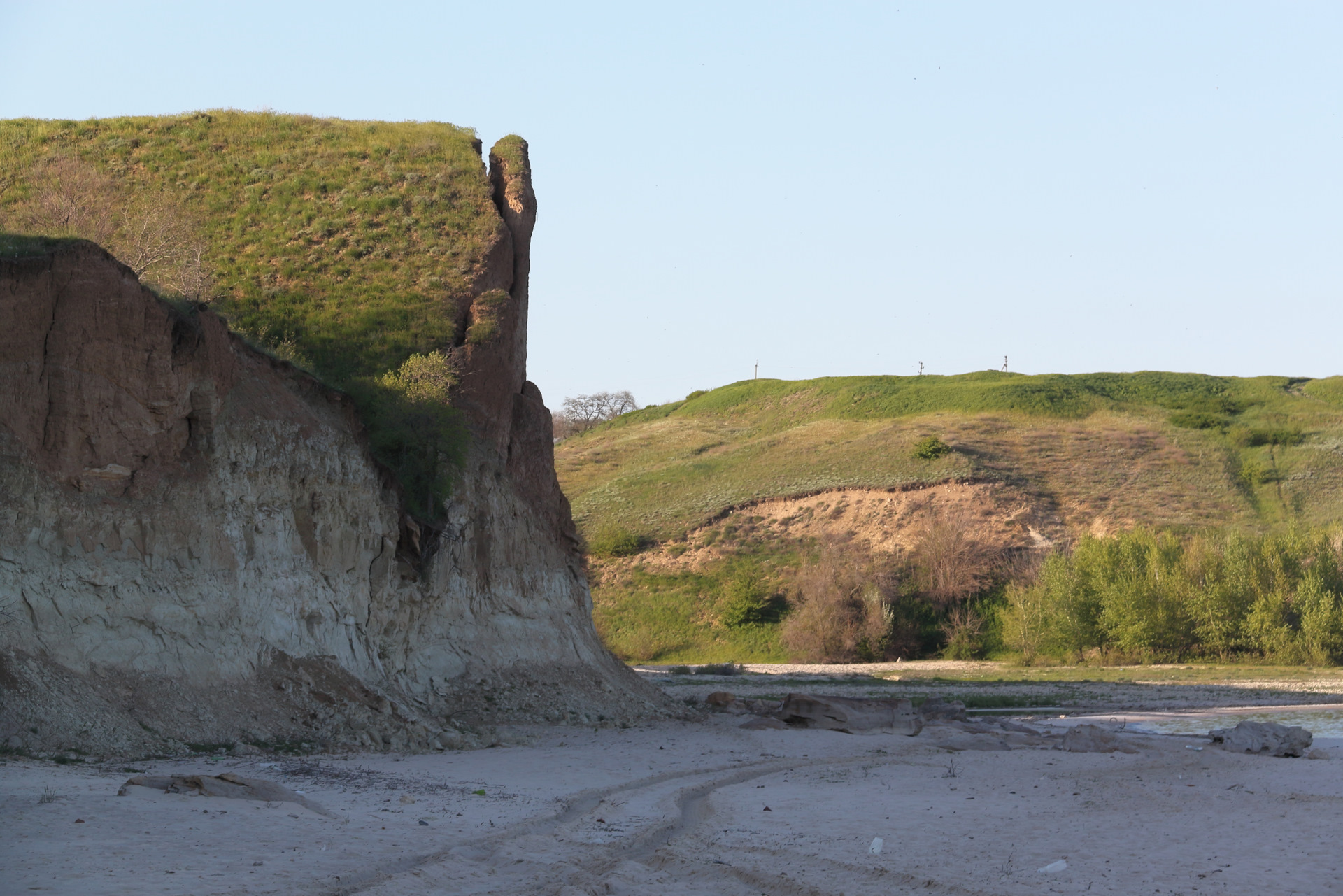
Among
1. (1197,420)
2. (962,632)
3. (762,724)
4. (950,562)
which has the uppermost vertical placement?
(1197,420)

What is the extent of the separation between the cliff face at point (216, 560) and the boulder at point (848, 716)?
14.7 feet

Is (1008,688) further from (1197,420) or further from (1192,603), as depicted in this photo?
(1197,420)

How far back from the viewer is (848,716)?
24094 millimetres

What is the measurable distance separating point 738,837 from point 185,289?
16392 mm

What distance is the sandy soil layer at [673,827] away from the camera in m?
9.23

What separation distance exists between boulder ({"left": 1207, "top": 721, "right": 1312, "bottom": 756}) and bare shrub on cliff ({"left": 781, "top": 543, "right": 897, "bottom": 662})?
107 feet

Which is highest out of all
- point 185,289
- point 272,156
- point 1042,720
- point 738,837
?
point 272,156

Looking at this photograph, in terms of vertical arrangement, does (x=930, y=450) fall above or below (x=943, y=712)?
above

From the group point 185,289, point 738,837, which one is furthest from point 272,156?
point 738,837

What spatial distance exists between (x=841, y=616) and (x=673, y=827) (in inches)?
1673

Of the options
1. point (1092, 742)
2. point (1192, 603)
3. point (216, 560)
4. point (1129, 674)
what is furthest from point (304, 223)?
point (1192, 603)

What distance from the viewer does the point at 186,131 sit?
2916 cm

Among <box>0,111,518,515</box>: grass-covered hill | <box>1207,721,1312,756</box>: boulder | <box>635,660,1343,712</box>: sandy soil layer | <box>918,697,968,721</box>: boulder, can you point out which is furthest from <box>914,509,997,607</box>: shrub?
<box>0,111,518,515</box>: grass-covered hill

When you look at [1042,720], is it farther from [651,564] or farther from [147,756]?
[651,564]
